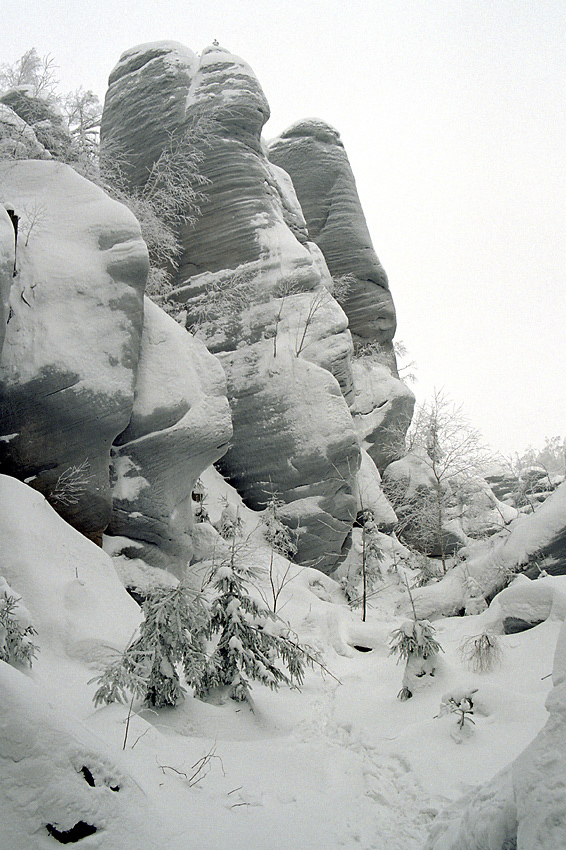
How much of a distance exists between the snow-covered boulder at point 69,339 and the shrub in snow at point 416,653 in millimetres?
6281

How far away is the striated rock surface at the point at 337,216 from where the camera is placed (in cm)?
2972

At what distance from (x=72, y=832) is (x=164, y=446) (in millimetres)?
9261

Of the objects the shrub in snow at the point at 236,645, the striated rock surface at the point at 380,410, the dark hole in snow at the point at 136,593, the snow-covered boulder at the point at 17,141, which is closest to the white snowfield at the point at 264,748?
the shrub in snow at the point at 236,645

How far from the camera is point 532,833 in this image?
233cm

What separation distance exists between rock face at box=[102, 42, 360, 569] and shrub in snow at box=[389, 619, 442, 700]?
1002 cm

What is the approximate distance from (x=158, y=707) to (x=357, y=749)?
2.40 m

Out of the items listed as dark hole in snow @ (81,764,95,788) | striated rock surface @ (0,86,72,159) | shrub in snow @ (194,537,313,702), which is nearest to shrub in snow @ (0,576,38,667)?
shrub in snow @ (194,537,313,702)

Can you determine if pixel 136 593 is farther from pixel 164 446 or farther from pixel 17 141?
pixel 17 141

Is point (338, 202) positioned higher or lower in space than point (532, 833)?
higher

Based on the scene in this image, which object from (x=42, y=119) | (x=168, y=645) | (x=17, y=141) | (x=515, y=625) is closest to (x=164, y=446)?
(x=168, y=645)

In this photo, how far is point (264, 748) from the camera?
6090mm

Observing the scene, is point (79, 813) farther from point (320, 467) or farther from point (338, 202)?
point (338, 202)

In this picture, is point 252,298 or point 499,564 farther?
point 252,298

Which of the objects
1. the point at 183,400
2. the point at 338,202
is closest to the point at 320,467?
the point at 183,400
